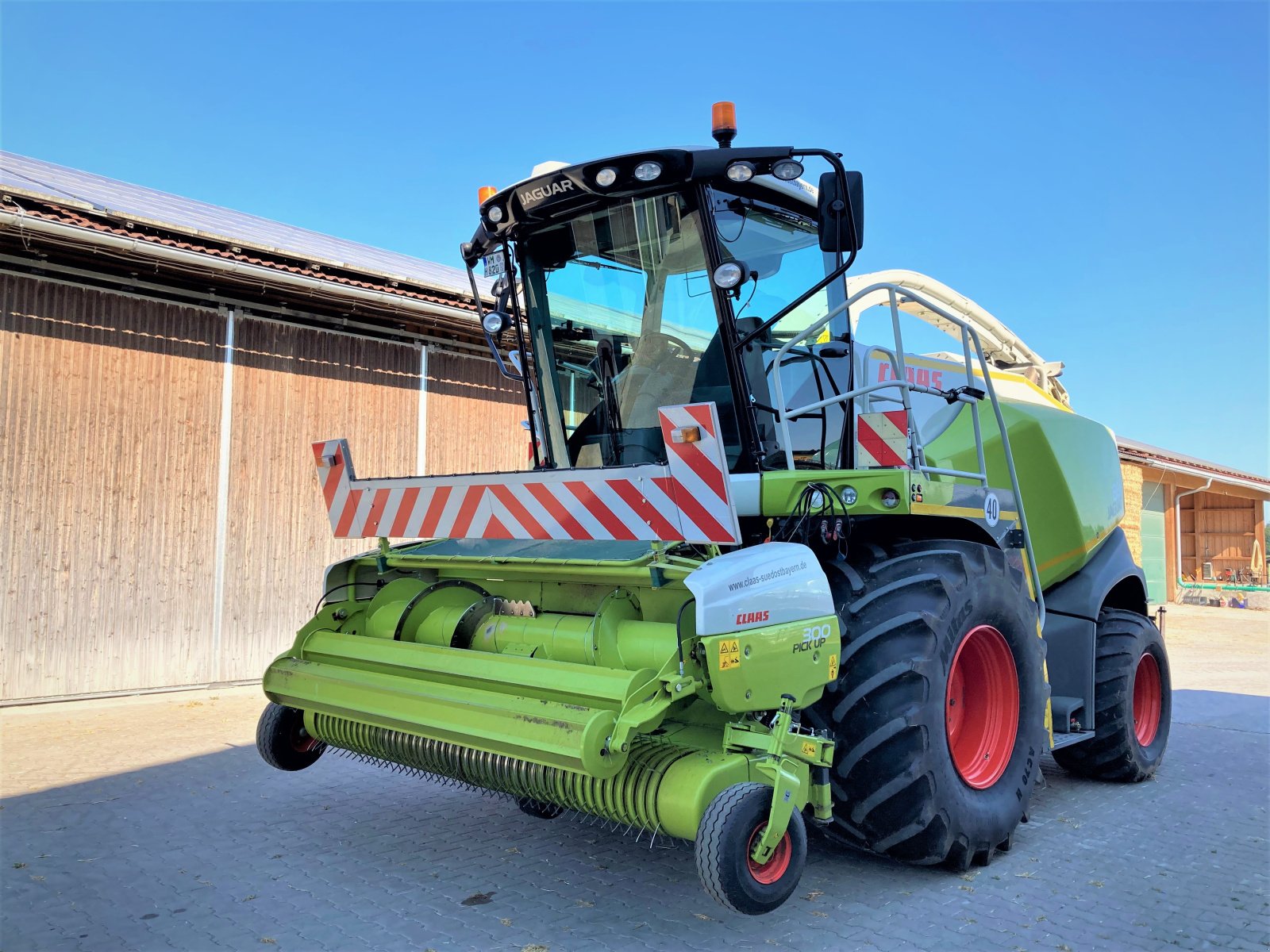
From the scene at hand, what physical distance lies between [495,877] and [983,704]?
216 centimetres

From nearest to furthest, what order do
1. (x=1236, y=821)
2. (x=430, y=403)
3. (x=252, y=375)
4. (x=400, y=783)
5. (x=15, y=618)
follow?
(x=1236, y=821)
(x=400, y=783)
(x=15, y=618)
(x=252, y=375)
(x=430, y=403)

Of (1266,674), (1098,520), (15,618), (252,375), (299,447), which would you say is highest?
(252,375)

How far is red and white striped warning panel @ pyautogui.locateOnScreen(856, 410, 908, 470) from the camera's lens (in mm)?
3828

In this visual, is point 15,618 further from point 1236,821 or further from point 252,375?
point 1236,821

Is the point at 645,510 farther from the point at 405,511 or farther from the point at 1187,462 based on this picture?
the point at 1187,462

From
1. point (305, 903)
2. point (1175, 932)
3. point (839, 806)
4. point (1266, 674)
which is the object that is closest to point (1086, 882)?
point (1175, 932)

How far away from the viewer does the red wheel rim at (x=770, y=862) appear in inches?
111

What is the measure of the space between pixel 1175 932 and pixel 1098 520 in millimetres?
2781

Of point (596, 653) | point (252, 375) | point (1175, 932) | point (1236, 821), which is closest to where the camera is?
point (1175, 932)

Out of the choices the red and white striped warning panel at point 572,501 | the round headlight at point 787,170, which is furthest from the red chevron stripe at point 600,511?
the round headlight at point 787,170

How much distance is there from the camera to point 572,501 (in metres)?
3.61

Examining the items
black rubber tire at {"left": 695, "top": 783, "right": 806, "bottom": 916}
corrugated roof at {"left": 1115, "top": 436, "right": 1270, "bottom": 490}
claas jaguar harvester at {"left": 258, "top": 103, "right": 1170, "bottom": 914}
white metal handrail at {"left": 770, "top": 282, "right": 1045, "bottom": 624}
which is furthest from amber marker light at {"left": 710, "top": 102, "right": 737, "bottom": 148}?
corrugated roof at {"left": 1115, "top": 436, "right": 1270, "bottom": 490}

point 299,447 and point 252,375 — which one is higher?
point 252,375

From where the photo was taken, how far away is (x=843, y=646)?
3457 mm
